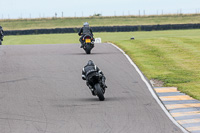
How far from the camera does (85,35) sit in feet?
85.3

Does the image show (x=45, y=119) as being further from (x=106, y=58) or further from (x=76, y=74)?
(x=106, y=58)

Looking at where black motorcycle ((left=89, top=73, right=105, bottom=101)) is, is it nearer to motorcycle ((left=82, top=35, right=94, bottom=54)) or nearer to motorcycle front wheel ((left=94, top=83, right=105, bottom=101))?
motorcycle front wheel ((left=94, top=83, right=105, bottom=101))

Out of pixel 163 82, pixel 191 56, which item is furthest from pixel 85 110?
pixel 191 56

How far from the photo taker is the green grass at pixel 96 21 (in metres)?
75.8

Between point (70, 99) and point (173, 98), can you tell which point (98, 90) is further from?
point (173, 98)

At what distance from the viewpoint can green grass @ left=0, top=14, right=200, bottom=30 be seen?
249ft

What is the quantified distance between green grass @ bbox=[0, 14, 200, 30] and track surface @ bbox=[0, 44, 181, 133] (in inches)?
1966

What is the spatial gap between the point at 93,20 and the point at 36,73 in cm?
5841

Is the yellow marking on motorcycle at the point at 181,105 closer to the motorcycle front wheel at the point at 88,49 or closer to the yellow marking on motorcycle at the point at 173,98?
the yellow marking on motorcycle at the point at 173,98

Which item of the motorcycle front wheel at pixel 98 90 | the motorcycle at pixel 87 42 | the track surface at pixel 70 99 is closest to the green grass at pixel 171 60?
the track surface at pixel 70 99

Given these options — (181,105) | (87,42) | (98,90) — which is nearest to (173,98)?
(181,105)

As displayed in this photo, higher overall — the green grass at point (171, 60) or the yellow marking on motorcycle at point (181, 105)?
the green grass at point (171, 60)

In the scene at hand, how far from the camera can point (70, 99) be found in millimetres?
16094

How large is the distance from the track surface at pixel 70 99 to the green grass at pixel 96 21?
164 ft
